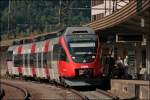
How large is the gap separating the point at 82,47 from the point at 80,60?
2.50 feet

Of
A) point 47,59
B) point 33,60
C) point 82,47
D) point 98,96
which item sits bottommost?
point 98,96

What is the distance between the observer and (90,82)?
27.6m

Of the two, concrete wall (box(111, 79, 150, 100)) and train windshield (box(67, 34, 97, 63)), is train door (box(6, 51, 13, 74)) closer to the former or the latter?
train windshield (box(67, 34, 97, 63))

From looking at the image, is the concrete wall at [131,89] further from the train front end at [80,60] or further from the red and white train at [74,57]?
the red and white train at [74,57]

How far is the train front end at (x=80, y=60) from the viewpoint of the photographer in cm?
2720

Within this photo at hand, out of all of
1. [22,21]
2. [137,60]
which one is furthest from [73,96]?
[22,21]

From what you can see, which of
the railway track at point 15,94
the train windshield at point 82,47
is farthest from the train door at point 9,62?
the train windshield at point 82,47

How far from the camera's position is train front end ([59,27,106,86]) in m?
27.2

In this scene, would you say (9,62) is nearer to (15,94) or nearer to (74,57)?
(15,94)

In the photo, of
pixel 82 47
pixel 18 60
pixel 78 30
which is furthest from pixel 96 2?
pixel 82 47

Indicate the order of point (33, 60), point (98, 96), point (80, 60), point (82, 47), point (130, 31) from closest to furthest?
point (98, 96)
point (80, 60)
point (82, 47)
point (130, 31)
point (33, 60)

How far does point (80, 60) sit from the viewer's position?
89.6 feet

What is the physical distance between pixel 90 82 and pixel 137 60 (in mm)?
9296

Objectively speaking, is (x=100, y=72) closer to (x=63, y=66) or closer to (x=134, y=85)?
(x=63, y=66)
